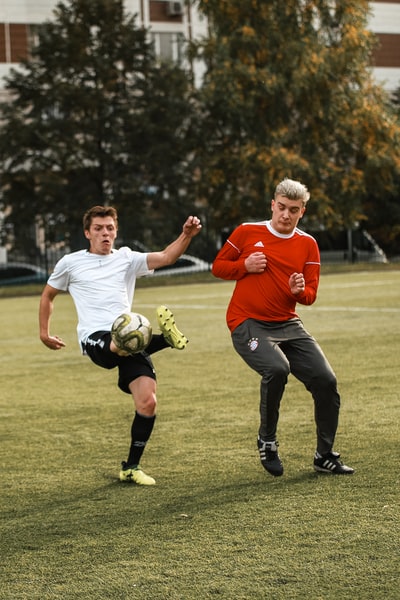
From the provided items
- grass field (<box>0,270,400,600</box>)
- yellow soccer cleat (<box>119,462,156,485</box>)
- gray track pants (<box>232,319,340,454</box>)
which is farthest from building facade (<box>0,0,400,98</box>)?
yellow soccer cleat (<box>119,462,156,485</box>)

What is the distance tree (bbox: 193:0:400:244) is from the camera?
134ft

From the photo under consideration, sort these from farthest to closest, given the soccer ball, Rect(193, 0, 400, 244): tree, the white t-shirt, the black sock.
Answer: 1. Rect(193, 0, 400, 244): tree
2. the white t-shirt
3. the black sock
4. the soccer ball

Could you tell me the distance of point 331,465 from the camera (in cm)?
684

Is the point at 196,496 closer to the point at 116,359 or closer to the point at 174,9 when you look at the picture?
the point at 116,359

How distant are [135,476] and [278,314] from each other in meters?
1.37

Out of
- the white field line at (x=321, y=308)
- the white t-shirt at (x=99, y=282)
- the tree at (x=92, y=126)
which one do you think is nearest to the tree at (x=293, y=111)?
the tree at (x=92, y=126)

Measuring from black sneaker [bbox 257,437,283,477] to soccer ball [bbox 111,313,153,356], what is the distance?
38.8 inches

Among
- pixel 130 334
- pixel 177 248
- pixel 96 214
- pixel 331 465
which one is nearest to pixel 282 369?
pixel 331 465

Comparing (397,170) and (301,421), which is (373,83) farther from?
(301,421)

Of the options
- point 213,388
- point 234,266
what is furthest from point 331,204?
point 234,266

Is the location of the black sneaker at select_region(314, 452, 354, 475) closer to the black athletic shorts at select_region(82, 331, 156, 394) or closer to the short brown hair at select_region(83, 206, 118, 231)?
the black athletic shorts at select_region(82, 331, 156, 394)

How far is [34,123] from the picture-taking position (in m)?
38.2

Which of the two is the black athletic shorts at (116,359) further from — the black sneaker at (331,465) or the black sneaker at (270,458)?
the black sneaker at (331,465)

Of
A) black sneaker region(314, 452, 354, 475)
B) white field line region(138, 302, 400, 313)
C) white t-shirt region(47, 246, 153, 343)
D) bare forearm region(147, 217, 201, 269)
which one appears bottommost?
white field line region(138, 302, 400, 313)
